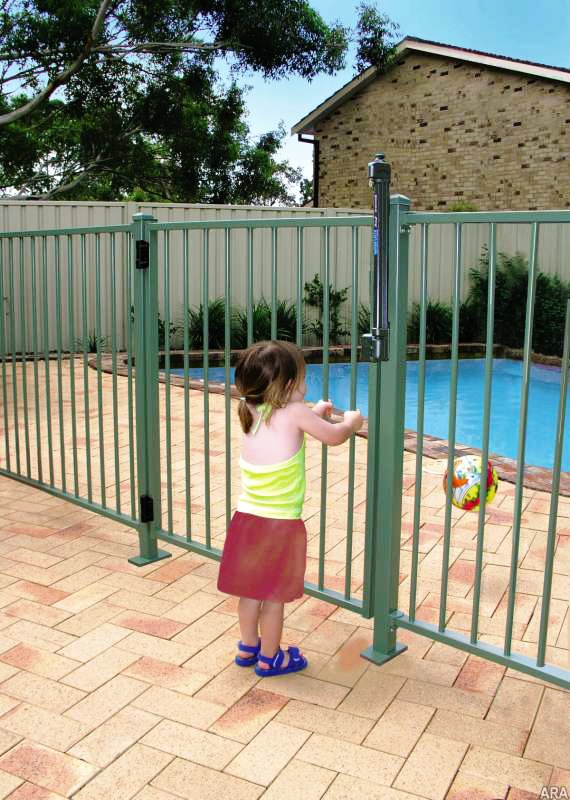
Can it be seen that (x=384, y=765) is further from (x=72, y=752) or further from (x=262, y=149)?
(x=262, y=149)

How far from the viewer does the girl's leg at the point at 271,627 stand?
2.72 metres

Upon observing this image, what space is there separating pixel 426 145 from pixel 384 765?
1895 cm

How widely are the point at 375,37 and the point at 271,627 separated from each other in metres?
19.9

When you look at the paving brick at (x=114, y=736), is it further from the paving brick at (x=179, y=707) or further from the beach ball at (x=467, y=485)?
the beach ball at (x=467, y=485)

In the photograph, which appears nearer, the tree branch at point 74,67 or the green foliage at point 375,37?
the tree branch at point 74,67

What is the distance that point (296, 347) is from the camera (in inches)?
104

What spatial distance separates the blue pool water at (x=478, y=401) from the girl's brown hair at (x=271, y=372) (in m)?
6.78

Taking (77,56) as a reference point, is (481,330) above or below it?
below

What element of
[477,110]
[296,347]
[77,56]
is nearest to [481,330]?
[477,110]

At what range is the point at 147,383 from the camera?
3723 mm

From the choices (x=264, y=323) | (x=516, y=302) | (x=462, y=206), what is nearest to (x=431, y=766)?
(x=264, y=323)


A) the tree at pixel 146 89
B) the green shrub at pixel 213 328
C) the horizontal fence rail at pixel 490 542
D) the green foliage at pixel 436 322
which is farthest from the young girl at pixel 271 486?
the tree at pixel 146 89

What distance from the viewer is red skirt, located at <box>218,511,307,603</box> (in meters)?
2.69

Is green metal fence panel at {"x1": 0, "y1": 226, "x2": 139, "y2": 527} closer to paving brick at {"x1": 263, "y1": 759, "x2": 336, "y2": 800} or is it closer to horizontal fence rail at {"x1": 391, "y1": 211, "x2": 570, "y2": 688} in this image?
horizontal fence rail at {"x1": 391, "y1": 211, "x2": 570, "y2": 688}
